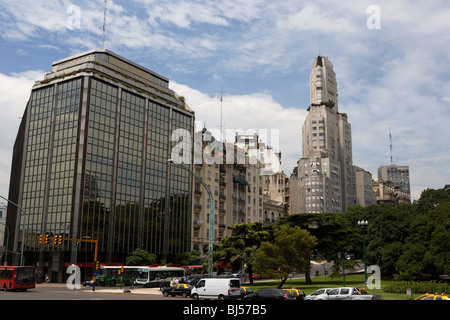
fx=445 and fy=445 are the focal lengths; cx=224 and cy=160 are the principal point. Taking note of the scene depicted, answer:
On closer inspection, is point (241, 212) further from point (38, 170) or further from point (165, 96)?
point (38, 170)

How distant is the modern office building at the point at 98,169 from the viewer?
259 ft

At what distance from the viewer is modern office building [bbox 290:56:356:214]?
552 ft

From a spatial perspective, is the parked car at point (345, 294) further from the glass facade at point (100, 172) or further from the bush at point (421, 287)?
the glass facade at point (100, 172)

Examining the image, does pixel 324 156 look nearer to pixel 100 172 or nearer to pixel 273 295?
pixel 100 172

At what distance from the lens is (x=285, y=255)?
4925 centimetres

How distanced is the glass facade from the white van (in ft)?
148

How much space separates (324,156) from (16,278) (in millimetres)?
145672

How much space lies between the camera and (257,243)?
216 ft

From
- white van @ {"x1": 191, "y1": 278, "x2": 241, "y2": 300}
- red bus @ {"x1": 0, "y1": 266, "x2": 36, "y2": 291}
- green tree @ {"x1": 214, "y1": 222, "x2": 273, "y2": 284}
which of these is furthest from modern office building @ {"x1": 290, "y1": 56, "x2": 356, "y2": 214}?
white van @ {"x1": 191, "y1": 278, "x2": 241, "y2": 300}

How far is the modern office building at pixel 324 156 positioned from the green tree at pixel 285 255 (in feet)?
381

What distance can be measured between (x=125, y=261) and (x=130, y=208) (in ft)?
33.1

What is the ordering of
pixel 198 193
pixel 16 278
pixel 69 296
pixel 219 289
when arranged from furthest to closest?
1. pixel 198 193
2. pixel 16 278
3. pixel 69 296
4. pixel 219 289

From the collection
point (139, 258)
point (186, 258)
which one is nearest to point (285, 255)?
point (139, 258)

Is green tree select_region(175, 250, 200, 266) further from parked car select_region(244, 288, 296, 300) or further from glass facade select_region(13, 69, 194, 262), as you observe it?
parked car select_region(244, 288, 296, 300)
